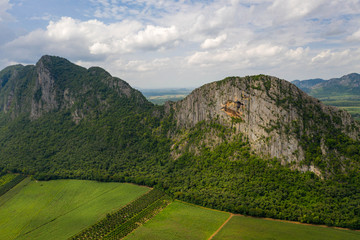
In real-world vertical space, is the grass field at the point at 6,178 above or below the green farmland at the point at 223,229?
above

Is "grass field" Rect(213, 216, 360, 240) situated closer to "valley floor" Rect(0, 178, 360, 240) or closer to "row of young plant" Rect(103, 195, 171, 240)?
"valley floor" Rect(0, 178, 360, 240)

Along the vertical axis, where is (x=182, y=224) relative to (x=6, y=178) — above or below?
below

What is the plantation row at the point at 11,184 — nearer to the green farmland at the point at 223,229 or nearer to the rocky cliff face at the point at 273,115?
the green farmland at the point at 223,229

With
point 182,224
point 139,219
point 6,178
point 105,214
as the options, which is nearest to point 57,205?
point 105,214

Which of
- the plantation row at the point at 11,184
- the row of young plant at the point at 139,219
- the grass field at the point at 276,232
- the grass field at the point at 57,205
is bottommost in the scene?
the grass field at the point at 276,232

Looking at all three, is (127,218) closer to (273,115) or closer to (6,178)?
(273,115)

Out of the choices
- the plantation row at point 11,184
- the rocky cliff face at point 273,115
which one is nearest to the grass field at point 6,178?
the plantation row at point 11,184

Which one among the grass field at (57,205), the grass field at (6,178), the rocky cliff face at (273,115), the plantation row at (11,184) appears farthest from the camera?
the grass field at (6,178)
